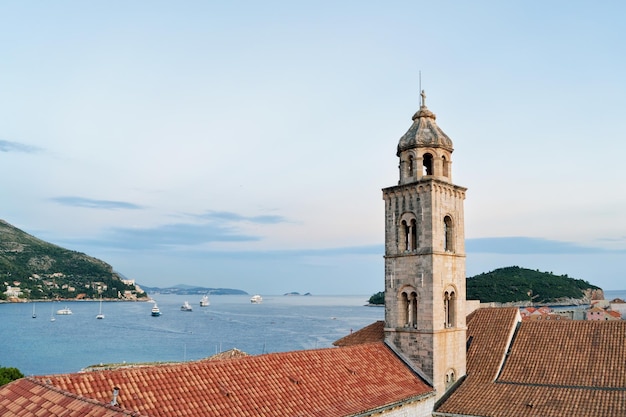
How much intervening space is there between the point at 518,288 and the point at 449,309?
161 meters

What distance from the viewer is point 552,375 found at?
66.6 feet

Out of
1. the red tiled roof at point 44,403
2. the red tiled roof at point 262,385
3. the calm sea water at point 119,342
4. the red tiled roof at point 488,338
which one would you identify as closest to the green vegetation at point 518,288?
the calm sea water at point 119,342

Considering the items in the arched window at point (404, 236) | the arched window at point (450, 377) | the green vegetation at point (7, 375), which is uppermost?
the arched window at point (404, 236)

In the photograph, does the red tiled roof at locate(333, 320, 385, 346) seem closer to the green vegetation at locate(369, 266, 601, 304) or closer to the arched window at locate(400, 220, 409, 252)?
the arched window at locate(400, 220, 409, 252)

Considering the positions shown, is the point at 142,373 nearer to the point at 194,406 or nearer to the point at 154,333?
the point at 194,406

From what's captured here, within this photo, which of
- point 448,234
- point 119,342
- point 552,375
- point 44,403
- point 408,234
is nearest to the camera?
point 44,403

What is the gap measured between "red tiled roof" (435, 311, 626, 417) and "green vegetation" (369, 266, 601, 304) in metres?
131

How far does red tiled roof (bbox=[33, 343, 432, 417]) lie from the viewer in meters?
12.4

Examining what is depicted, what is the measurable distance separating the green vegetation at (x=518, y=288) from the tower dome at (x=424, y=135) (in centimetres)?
13363

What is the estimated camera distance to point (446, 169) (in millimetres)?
23094

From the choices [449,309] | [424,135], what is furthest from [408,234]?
[424,135]

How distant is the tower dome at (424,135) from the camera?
22.5m

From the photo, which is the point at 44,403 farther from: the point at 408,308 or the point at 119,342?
the point at 119,342

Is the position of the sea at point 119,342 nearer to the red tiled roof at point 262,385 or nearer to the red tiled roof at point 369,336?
the red tiled roof at point 369,336
